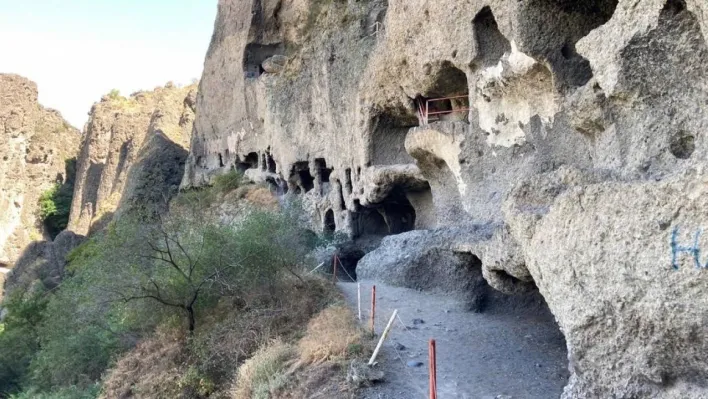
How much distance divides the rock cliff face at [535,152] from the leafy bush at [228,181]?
2693 millimetres

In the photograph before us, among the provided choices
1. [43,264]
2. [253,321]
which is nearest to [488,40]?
[253,321]

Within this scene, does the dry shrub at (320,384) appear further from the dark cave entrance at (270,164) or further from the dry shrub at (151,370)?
the dark cave entrance at (270,164)

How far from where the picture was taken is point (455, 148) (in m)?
10.6

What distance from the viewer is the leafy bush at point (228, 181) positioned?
75.4 ft

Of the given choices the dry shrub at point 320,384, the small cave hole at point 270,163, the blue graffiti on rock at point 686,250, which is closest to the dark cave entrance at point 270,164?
the small cave hole at point 270,163

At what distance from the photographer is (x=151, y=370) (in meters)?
9.55

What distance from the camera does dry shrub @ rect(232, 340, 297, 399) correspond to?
6.96 metres

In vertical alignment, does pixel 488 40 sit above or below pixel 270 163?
below

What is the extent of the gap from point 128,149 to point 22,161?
7.63m

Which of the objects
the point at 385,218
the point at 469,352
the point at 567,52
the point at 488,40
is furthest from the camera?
the point at 385,218

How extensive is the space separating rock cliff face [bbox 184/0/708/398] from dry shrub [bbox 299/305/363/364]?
1.99m

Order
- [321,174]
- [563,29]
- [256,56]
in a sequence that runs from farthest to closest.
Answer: [256,56] → [321,174] → [563,29]

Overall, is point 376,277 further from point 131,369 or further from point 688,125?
point 688,125

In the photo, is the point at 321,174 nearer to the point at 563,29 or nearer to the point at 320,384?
the point at 563,29
